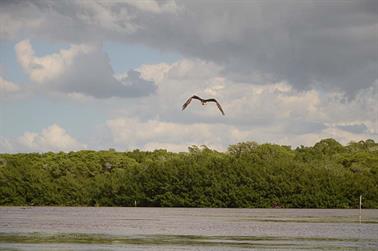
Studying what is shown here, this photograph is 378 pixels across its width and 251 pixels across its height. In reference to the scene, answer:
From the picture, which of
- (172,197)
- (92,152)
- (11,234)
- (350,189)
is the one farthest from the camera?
(92,152)

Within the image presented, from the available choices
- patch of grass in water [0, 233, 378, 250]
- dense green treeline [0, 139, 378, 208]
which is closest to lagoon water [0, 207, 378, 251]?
patch of grass in water [0, 233, 378, 250]

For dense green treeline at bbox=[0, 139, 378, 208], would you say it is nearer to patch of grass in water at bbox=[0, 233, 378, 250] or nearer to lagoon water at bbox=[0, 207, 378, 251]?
lagoon water at bbox=[0, 207, 378, 251]

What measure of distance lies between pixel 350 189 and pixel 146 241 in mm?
70253

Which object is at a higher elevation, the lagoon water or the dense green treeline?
the dense green treeline

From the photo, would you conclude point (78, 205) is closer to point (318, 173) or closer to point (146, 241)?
point (318, 173)

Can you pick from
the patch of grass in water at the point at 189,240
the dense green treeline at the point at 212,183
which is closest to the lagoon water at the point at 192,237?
the patch of grass in water at the point at 189,240

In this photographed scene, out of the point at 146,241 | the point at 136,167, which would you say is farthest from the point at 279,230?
the point at 136,167

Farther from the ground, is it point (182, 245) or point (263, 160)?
point (263, 160)

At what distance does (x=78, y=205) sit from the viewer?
126062mm

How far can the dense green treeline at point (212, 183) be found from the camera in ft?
377

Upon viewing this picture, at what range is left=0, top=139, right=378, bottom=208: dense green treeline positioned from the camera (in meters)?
115

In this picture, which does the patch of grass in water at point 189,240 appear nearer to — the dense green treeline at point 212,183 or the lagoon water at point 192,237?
the lagoon water at point 192,237

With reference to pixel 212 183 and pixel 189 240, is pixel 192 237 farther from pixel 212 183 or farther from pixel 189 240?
pixel 212 183

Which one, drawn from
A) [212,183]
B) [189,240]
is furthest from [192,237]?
[212,183]
